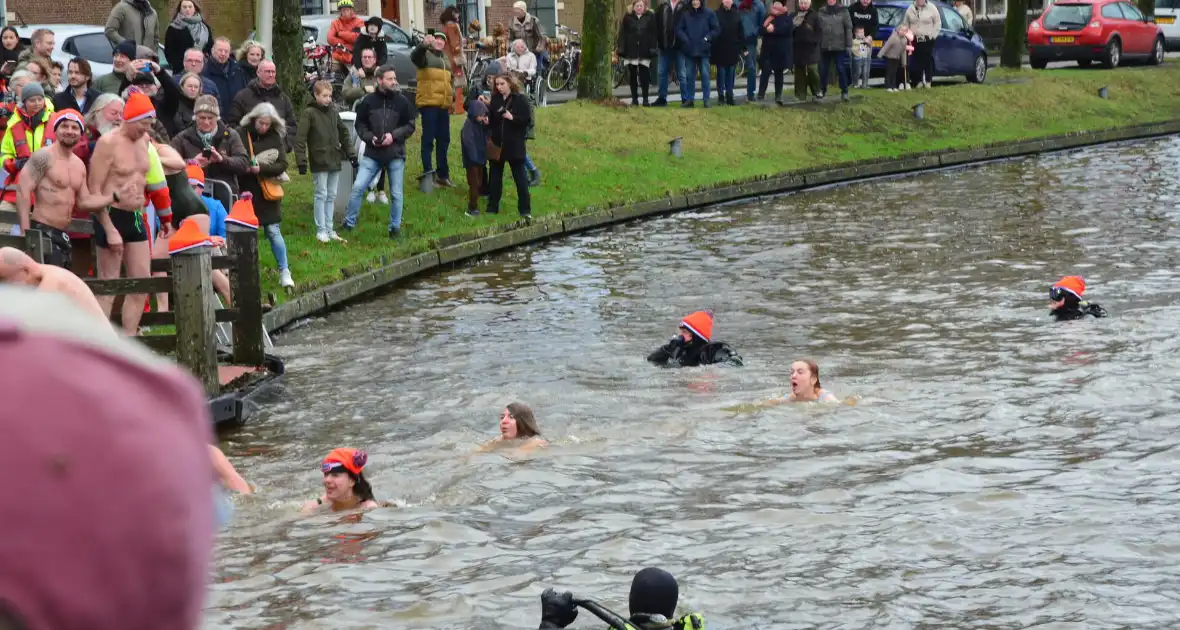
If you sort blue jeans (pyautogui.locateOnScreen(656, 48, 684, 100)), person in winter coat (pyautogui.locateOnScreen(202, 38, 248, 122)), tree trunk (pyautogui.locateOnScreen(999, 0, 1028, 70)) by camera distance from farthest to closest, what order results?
tree trunk (pyautogui.locateOnScreen(999, 0, 1028, 70)) → blue jeans (pyautogui.locateOnScreen(656, 48, 684, 100)) → person in winter coat (pyautogui.locateOnScreen(202, 38, 248, 122))

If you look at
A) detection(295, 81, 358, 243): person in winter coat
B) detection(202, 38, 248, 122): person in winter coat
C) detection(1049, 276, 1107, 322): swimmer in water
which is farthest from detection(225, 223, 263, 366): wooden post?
detection(1049, 276, 1107, 322): swimmer in water

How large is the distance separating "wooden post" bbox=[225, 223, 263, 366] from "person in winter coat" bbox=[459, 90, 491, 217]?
8.52m

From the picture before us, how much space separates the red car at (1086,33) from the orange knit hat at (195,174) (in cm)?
3086

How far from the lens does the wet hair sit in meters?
11.8

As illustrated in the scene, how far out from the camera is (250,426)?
1290 cm

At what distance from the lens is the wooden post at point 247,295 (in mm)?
14016

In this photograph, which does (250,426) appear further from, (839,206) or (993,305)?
(839,206)

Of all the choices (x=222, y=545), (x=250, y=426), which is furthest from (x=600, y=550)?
(x=250, y=426)

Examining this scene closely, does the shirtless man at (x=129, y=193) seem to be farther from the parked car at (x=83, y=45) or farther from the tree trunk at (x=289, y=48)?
the parked car at (x=83, y=45)

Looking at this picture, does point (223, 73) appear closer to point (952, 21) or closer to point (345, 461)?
point (345, 461)

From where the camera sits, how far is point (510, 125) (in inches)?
883

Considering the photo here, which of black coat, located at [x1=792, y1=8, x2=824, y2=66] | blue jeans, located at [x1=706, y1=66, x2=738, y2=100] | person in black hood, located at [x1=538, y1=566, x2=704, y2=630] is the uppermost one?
black coat, located at [x1=792, y1=8, x2=824, y2=66]

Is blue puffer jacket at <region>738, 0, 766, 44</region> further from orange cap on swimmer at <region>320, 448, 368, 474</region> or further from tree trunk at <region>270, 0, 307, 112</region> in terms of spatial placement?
orange cap on swimmer at <region>320, 448, 368, 474</region>

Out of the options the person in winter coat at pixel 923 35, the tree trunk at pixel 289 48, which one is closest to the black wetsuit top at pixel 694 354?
the tree trunk at pixel 289 48
